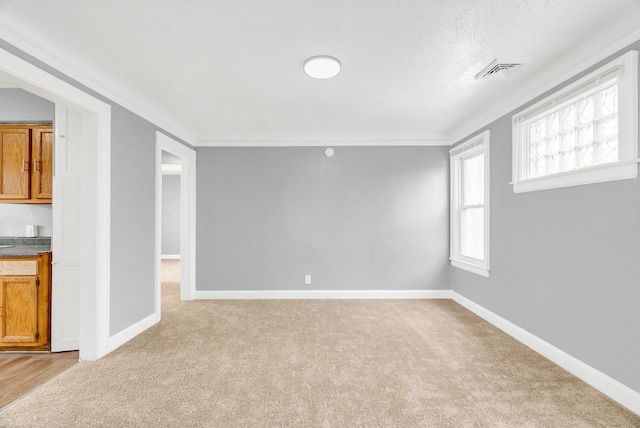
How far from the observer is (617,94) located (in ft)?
6.57

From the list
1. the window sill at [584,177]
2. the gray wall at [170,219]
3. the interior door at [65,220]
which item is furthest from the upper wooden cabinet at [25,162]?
the gray wall at [170,219]

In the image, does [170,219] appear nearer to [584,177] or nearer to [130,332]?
[130,332]

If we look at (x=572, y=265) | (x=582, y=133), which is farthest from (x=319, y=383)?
(x=582, y=133)

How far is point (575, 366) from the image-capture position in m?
2.27

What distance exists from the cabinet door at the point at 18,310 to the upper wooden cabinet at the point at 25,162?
2.78ft

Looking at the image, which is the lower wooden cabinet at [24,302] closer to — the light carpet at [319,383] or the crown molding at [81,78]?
the light carpet at [319,383]

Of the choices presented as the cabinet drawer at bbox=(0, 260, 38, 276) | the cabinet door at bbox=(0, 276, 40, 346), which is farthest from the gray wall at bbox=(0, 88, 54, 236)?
the cabinet door at bbox=(0, 276, 40, 346)

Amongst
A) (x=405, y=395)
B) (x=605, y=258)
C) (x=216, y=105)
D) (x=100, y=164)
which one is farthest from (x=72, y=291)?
(x=605, y=258)

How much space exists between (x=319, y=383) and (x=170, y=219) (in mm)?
8272

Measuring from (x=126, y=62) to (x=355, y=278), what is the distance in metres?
3.83

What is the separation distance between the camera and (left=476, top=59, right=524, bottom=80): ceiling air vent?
2311 millimetres

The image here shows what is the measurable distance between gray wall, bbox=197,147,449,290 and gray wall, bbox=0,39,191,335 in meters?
1.21

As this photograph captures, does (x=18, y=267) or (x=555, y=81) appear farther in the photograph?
(x=18, y=267)

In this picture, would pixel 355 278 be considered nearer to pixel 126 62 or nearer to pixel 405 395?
pixel 405 395
